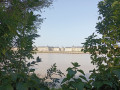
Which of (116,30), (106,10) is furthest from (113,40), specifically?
(106,10)

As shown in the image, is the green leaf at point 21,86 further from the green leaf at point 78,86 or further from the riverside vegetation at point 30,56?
the green leaf at point 78,86

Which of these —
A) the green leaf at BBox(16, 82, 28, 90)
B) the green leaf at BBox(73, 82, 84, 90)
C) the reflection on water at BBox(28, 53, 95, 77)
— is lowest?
the reflection on water at BBox(28, 53, 95, 77)

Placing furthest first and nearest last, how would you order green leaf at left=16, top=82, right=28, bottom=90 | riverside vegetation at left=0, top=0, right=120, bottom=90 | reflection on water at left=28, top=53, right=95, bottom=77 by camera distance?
reflection on water at left=28, top=53, right=95, bottom=77
riverside vegetation at left=0, top=0, right=120, bottom=90
green leaf at left=16, top=82, right=28, bottom=90

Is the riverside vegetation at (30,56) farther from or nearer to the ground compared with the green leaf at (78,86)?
farther from the ground

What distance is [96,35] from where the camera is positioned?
2807 mm

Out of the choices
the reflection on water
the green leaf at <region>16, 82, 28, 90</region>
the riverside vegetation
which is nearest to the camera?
the green leaf at <region>16, 82, 28, 90</region>

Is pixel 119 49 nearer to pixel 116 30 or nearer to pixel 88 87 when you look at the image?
pixel 116 30

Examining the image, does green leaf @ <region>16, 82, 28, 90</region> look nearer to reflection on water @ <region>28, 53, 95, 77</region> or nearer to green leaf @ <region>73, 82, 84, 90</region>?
green leaf @ <region>73, 82, 84, 90</region>

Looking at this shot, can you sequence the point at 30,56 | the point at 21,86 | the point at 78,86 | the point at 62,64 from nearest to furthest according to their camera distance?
the point at 21,86 < the point at 78,86 < the point at 30,56 < the point at 62,64

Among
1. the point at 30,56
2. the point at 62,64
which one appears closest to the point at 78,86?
the point at 30,56

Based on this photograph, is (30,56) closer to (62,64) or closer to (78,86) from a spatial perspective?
(78,86)

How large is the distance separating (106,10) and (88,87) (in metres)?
24.6

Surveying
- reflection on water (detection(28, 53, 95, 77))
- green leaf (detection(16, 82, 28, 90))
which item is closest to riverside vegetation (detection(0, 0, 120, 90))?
green leaf (detection(16, 82, 28, 90))

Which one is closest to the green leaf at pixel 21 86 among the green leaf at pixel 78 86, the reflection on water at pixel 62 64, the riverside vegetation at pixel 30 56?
the riverside vegetation at pixel 30 56
